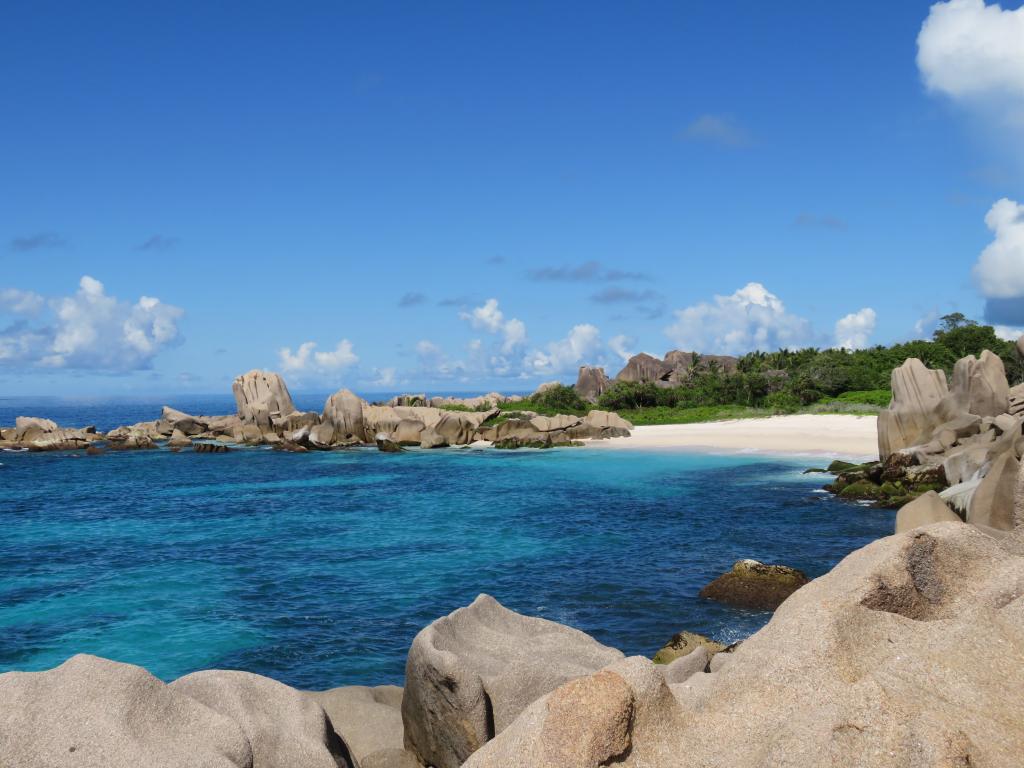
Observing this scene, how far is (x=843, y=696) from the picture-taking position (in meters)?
4.80

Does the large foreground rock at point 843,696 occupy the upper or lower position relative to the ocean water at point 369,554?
upper

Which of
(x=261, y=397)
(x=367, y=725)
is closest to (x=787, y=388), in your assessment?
(x=261, y=397)

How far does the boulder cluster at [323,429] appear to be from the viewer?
68.1m

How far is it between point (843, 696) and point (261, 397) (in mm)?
81585

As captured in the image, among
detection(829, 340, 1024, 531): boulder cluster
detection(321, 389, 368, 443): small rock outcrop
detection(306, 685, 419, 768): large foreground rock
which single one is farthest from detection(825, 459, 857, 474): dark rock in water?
detection(321, 389, 368, 443): small rock outcrop

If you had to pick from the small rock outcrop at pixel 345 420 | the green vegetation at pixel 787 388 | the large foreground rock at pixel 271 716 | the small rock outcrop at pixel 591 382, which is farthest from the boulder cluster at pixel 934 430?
the small rock outcrop at pixel 591 382

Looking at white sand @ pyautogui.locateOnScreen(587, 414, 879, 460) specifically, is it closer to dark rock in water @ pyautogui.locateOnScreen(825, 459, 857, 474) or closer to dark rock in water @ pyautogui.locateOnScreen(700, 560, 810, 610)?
dark rock in water @ pyautogui.locateOnScreen(825, 459, 857, 474)

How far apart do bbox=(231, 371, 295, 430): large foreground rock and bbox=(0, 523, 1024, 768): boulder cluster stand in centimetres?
7261

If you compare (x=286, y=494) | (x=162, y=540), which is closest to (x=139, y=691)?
(x=162, y=540)

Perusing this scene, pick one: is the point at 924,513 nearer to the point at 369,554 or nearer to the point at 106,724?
the point at 106,724

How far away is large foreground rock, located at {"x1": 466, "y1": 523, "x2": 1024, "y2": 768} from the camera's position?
175 inches

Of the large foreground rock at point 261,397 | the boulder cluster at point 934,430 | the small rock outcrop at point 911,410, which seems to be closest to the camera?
the boulder cluster at point 934,430

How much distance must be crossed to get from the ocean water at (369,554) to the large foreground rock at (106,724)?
28.5ft

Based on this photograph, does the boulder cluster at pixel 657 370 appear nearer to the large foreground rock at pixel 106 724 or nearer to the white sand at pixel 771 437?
the white sand at pixel 771 437
